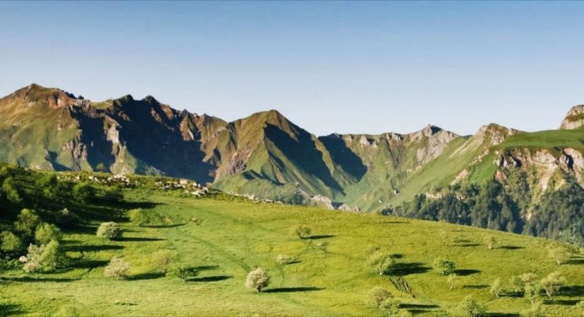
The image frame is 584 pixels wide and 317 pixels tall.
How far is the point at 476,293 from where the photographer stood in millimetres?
89812

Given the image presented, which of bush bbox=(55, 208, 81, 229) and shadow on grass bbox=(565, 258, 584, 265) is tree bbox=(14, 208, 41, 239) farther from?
shadow on grass bbox=(565, 258, 584, 265)

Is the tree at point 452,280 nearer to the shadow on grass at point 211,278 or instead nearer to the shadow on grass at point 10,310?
the shadow on grass at point 211,278

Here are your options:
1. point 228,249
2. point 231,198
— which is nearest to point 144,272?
point 228,249

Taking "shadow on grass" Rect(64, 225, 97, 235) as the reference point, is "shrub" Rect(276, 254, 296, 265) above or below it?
below

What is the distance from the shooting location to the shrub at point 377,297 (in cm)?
8081

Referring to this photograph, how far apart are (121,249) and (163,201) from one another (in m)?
54.9

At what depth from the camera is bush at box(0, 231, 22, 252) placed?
9369 cm

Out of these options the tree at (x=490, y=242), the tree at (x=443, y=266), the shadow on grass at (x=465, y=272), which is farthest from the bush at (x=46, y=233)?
the tree at (x=490, y=242)

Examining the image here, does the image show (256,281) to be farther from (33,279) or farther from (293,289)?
(33,279)

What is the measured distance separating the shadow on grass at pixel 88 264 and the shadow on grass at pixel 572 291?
86.5 meters

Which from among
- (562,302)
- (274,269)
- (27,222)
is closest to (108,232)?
(27,222)

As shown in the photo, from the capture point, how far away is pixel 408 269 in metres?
102

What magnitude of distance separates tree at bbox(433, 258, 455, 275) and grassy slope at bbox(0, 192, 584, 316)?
2.15 m

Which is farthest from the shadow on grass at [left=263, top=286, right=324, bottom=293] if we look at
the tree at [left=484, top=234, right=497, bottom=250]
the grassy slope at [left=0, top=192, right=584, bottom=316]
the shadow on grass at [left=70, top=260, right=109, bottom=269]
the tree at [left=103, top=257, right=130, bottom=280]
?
the tree at [left=484, top=234, right=497, bottom=250]
